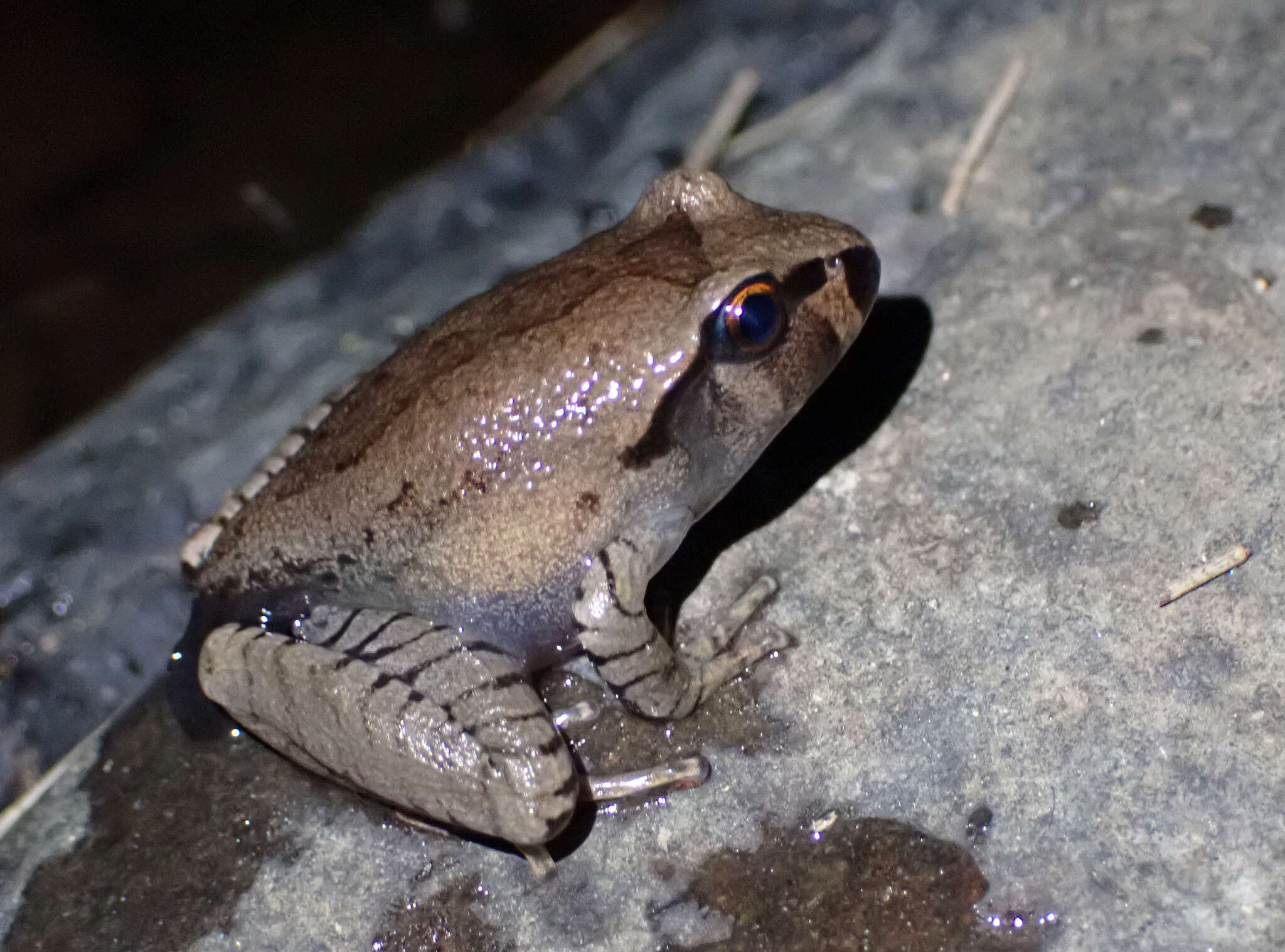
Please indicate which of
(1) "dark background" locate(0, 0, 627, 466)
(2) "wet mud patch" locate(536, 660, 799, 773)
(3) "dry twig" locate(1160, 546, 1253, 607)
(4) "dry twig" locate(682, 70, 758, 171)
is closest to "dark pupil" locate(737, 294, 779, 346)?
(2) "wet mud patch" locate(536, 660, 799, 773)

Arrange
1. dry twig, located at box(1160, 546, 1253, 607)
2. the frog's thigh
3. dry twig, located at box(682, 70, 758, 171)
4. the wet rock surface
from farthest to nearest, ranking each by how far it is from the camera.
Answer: dry twig, located at box(682, 70, 758, 171)
dry twig, located at box(1160, 546, 1253, 607)
the frog's thigh
the wet rock surface

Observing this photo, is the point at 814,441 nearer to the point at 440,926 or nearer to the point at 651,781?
the point at 651,781

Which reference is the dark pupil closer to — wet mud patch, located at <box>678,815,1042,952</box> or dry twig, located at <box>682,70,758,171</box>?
wet mud patch, located at <box>678,815,1042,952</box>

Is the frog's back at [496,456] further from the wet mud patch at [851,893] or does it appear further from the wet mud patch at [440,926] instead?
the wet mud patch at [851,893]

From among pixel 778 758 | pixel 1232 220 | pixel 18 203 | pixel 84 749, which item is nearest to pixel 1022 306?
pixel 1232 220

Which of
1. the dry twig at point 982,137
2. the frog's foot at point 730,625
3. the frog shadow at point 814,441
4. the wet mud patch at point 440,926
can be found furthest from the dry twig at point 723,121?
the wet mud patch at point 440,926

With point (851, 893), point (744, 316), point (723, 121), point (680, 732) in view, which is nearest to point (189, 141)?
point (723, 121)

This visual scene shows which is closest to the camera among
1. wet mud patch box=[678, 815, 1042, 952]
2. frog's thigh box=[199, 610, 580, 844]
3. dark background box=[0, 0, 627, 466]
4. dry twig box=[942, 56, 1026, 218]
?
wet mud patch box=[678, 815, 1042, 952]
